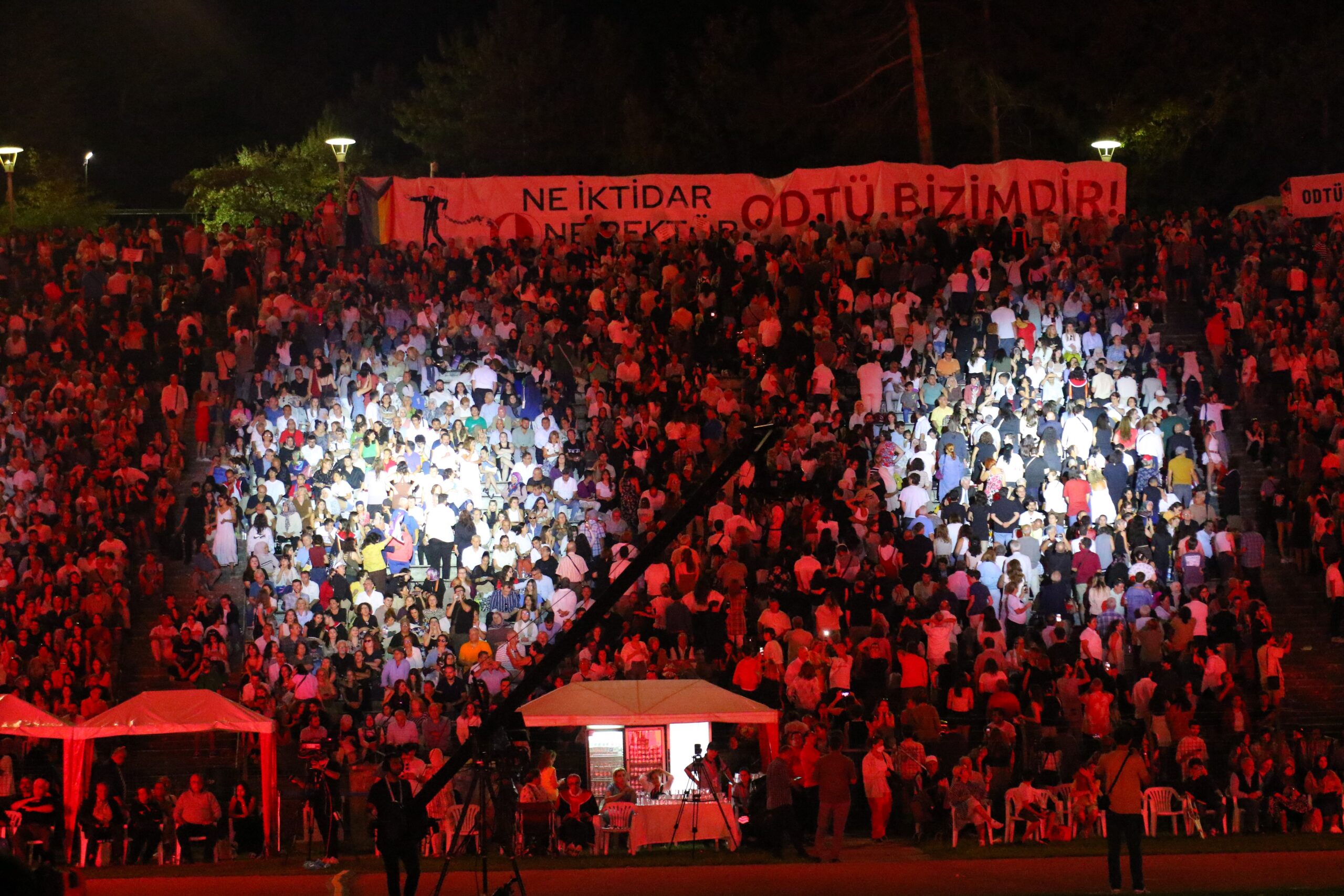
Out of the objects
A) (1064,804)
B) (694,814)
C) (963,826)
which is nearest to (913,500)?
(1064,804)

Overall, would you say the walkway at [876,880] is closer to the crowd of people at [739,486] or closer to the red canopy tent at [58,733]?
the crowd of people at [739,486]

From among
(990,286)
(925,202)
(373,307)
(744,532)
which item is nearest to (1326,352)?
(990,286)

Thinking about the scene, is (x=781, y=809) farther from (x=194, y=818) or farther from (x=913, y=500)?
(x=913, y=500)

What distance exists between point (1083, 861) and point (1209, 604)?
654cm

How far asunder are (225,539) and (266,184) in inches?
1113

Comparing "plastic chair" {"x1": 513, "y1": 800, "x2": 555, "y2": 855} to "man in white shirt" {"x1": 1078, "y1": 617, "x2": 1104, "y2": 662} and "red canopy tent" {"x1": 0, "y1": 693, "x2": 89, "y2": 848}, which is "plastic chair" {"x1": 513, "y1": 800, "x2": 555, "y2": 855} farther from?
"man in white shirt" {"x1": 1078, "y1": 617, "x2": 1104, "y2": 662}

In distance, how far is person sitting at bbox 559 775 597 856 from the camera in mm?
18500

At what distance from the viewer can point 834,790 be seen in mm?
16797

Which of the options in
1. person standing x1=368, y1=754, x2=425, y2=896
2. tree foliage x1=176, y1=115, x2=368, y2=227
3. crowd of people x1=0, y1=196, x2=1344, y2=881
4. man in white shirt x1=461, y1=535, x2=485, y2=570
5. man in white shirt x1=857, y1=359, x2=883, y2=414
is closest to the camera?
person standing x1=368, y1=754, x2=425, y2=896

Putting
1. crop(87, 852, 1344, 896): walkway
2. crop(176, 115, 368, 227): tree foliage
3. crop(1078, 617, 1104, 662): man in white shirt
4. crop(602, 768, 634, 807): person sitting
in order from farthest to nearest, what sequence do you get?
crop(176, 115, 368, 227): tree foliage, crop(1078, 617, 1104, 662): man in white shirt, crop(602, 768, 634, 807): person sitting, crop(87, 852, 1344, 896): walkway

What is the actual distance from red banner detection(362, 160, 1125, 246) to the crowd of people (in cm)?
52

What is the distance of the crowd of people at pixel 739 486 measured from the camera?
20422mm

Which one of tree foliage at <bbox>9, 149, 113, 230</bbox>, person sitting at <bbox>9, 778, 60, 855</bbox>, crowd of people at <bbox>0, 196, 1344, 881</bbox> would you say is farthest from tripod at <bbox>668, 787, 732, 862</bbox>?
tree foliage at <bbox>9, 149, 113, 230</bbox>

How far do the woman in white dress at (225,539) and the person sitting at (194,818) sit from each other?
220 inches
